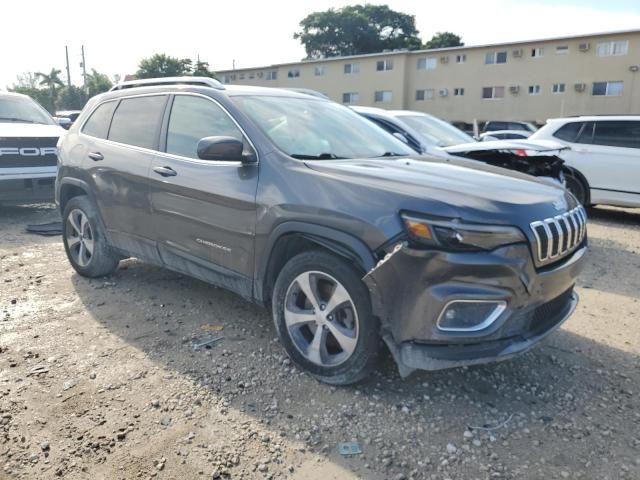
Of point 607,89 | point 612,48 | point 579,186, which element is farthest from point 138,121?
point 612,48

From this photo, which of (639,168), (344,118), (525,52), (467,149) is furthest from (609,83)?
(344,118)

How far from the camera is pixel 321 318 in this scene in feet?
9.91

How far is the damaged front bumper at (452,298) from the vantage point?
253cm

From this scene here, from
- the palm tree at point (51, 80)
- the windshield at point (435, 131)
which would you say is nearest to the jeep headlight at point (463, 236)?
the windshield at point (435, 131)

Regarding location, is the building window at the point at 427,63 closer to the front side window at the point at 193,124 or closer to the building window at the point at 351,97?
the building window at the point at 351,97

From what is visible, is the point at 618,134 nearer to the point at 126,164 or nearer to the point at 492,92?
the point at 126,164

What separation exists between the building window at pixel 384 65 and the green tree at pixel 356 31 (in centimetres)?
1880

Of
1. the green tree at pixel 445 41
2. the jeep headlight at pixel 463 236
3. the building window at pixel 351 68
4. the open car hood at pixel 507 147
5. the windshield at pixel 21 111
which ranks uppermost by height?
the green tree at pixel 445 41

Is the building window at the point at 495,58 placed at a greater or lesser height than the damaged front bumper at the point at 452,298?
greater

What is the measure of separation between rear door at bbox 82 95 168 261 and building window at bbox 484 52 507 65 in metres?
34.5

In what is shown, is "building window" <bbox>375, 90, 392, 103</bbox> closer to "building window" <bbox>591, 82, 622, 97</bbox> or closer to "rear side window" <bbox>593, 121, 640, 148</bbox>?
"building window" <bbox>591, 82, 622, 97</bbox>

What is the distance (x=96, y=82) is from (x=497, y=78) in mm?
41000

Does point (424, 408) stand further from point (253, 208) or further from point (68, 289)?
point (68, 289)

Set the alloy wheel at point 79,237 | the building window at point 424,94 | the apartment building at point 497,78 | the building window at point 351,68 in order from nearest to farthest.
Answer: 1. the alloy wheel at point 79,237
2. the apartment building at point 497,78
3. the building window at point 424,94
4. the building window at point 351,68
